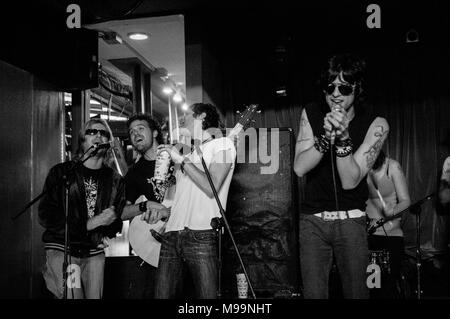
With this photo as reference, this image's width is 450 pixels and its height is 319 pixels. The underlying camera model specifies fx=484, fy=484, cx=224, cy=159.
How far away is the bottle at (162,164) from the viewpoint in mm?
3479

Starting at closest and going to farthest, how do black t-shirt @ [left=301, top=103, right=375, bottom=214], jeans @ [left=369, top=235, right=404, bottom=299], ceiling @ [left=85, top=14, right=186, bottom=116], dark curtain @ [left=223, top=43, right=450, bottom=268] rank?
black t-shirt @ [left=301, top=103, right=375, bottom=214]
jeans @ [left=369, top=235, right=404, bottom=299]
dark curtain @ [left=223, top=43, right=450, bottom=268]
ceiling @ [left=85, top=14, right=186, bottom=116]

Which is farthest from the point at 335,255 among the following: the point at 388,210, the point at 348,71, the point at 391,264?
the point at 388,210

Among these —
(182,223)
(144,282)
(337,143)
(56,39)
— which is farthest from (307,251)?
(56,39)

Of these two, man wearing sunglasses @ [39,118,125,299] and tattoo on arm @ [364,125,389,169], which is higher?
tattoo on arm @ [364,125,389,169]

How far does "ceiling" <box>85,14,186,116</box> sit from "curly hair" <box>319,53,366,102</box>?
3.73m

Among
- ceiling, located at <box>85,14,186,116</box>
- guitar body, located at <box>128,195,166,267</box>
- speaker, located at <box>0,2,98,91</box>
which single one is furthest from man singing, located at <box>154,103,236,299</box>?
ceiling, located at <box>85,14,186,116</box>

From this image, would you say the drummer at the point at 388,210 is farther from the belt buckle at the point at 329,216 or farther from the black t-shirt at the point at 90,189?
the black t-shirt at the point at 90,189

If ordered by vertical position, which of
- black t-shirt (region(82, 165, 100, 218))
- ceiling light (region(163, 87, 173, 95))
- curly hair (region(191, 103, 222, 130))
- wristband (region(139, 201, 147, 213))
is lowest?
wristband (region(139, 201, 147, 213))

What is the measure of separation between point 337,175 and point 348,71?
1.74ft

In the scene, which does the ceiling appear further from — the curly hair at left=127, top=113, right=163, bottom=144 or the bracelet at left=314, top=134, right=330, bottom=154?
the bracelet at left=314, top=134, right=330, bottom=154

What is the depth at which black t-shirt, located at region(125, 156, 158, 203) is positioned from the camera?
4.13m

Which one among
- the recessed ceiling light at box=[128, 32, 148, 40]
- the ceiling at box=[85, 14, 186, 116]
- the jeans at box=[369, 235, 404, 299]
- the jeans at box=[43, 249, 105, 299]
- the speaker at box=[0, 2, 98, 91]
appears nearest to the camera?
the jeans at box=[43, 249, 105, 299]

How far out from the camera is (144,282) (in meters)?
4.37

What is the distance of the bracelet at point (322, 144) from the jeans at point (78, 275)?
2.15 meters
